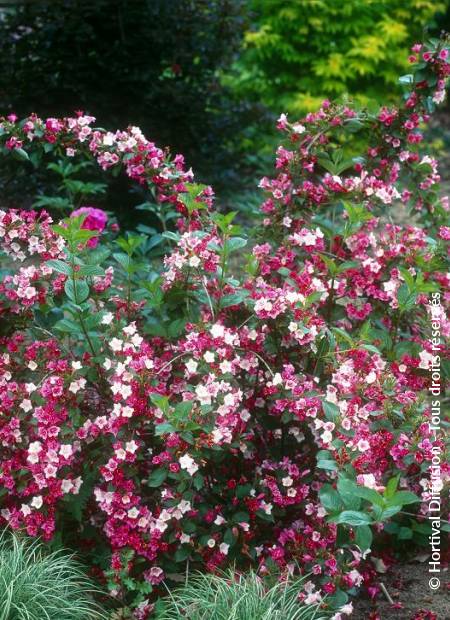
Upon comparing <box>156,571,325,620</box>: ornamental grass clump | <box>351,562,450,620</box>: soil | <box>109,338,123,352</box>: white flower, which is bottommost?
<box>351,562,450,620</box>: soil

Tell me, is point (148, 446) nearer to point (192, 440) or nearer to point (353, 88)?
point (192, 440)

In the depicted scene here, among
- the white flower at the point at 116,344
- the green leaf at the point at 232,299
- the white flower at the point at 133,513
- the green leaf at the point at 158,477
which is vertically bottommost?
the white flower at the point at 133,513

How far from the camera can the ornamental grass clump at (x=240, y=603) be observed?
1.99 meters

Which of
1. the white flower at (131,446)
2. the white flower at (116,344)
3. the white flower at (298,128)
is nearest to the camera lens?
the white flower at (131,446)

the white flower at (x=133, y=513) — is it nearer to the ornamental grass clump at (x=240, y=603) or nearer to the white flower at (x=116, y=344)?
the ornamental grass clump at (x=240, y=603)

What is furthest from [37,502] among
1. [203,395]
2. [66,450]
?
[203,395]

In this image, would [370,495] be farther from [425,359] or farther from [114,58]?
[114,58]

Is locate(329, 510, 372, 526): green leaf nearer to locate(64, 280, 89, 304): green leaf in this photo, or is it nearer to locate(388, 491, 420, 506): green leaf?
locate(388, 491, 420, 506): green leaf

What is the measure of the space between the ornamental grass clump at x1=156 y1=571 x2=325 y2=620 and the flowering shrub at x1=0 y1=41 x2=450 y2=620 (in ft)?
0.28

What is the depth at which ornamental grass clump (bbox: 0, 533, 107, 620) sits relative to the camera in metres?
2.04

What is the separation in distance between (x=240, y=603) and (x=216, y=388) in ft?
1.74

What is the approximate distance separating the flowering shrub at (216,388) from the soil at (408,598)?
0.34 feet
